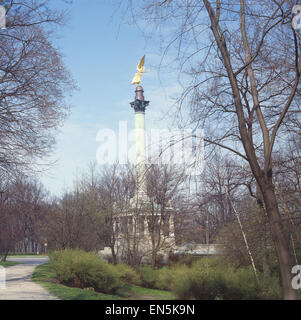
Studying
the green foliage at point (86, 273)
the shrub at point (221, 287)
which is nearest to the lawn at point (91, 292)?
the green foliage at point (86, 273)

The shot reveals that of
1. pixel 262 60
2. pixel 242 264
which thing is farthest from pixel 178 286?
pixel 262 60

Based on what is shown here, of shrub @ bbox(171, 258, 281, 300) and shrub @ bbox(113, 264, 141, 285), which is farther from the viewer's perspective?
shrub @ bbox(113, 264, 141, 285)

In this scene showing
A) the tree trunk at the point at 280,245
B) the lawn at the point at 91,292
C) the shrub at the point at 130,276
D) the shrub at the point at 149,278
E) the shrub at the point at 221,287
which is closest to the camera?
the tree trunk at the point at 280,245

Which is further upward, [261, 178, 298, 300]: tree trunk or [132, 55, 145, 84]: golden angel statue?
[132, 55, 145, 84]: golden angel statue

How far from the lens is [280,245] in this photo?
614 cm

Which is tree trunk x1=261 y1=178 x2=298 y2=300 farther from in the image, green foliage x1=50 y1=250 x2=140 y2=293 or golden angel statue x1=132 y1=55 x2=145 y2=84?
golden angel statue x1=132 y1=55 x2=145 y2=84

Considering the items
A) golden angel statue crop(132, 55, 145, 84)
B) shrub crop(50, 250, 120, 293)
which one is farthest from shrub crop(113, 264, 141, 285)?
golden angel statue crop(132, 55, 145, 84)

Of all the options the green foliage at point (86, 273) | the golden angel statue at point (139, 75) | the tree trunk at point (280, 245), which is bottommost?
the green foliage at point (86, 273)

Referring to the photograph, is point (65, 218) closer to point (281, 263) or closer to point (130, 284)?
point (130, 284)

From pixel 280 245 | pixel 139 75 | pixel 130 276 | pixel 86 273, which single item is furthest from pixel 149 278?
pixel 139 75

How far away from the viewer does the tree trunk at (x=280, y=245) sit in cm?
588

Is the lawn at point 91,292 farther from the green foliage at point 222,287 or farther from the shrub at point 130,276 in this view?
the green foliage at point 222,287

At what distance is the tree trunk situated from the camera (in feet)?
19.3

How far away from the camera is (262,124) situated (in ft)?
22.0
